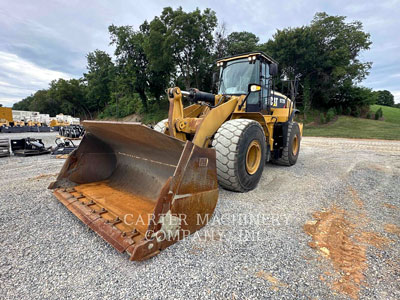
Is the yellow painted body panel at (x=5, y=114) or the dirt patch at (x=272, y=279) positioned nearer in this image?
the dirt patch at (x=272, y=279)

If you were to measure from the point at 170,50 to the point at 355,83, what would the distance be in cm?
2270

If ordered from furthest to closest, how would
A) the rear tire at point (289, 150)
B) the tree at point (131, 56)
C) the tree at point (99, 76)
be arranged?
the tree at point (99, 76) < the tree at point (131, 56) < the rear tire at point (289, 150)

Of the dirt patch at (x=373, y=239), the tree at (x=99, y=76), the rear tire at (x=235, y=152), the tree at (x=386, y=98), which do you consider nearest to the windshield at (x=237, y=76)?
the rear tire at (x=235, y=152)

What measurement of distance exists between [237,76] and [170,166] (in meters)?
2.65

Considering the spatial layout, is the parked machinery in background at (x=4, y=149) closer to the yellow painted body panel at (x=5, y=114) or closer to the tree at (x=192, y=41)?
the tree at (x=192, y=41)

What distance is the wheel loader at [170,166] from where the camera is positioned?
194 cm

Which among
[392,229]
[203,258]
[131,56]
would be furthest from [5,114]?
[392,229]

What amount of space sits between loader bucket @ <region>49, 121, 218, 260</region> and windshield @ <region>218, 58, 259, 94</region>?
2.41 m

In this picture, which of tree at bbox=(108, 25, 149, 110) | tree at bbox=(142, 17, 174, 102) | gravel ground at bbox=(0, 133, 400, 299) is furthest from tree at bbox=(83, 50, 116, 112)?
gravel ground at bbox=(0, 133, 400, 299)

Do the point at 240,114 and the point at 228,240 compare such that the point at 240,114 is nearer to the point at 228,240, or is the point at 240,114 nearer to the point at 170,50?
the point at 228,240

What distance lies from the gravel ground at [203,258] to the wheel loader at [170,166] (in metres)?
0.17

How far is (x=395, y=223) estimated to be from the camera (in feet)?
8.43

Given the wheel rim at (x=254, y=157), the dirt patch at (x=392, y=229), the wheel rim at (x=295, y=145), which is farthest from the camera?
the wheel rim at (x=295, y=145)

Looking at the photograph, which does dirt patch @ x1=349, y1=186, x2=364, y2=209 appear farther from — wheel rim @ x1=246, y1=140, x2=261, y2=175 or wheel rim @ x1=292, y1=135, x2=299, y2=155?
wheel rim @ x1=292, y1=135, x2=299, y2=155
